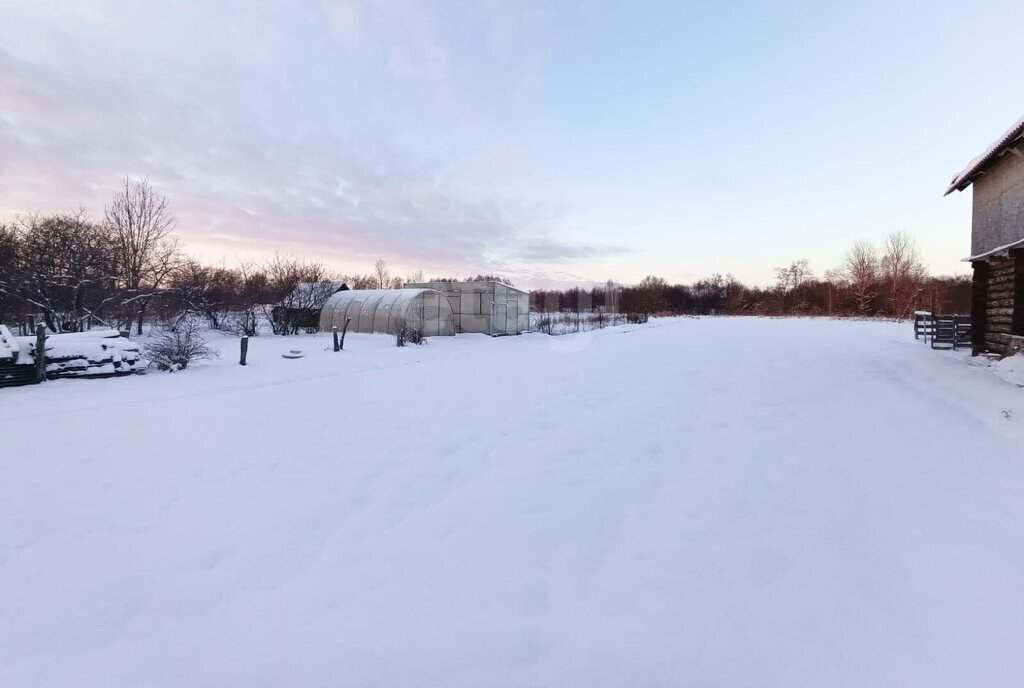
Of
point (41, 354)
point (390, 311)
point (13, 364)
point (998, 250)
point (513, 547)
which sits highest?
point (998, 250)

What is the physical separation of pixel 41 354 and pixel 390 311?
42.9 feet

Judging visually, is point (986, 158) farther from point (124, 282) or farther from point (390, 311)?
point (124, 282)

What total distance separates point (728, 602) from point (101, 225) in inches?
1287

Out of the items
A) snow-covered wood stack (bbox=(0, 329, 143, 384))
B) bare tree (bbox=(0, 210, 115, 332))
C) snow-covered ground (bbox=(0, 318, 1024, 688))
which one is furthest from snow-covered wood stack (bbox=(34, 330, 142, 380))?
bare tree (bbox=(0, 210, 115, 332))

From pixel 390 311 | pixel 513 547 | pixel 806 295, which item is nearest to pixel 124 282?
pixel 390 311

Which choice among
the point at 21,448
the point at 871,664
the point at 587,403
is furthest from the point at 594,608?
the point at 21,448

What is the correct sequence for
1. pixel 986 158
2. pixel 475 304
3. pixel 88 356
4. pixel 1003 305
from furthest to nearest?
pixel 475 304
pixel 1003 305
pixel 986 158
pixel 88 356

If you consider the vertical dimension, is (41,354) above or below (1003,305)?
below

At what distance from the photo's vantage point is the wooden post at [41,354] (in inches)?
388

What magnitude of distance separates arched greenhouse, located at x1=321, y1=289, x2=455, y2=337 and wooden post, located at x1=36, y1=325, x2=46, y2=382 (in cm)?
1188

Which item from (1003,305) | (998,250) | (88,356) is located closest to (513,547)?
(88,356)

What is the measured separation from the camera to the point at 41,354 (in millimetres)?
10055

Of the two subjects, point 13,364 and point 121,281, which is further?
point 121,281

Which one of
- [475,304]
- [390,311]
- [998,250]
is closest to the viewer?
[998,250]
